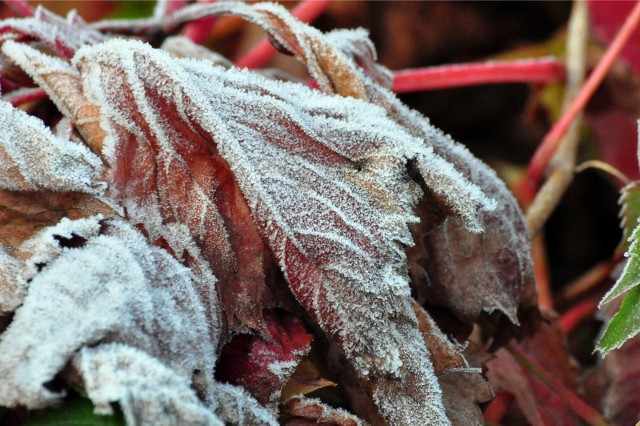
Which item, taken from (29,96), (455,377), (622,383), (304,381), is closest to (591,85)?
(622,383)

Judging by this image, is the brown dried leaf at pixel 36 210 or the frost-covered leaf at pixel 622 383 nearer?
the brown dried leaf at pixel 36 210

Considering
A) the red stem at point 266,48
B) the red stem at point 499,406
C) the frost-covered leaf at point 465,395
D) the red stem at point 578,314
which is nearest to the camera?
the frost-covered leaf at point 465,395

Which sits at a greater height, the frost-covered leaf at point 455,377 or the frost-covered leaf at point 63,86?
the frost-covered leaf at point 63,86

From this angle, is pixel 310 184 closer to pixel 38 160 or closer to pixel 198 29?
pixel 38 160

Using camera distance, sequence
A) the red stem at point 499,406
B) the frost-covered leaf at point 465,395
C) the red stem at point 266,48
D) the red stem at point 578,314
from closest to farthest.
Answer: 1. the frost-covered leaf at point 465,395
2. the red stem at point 499,406
3. the red stem at point 266,48
4. the red stem at point 578,314

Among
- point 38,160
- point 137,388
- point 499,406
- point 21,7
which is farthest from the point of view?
point 21,7

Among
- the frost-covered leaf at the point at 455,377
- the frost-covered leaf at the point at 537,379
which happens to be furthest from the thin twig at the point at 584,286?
the frost-covered leaf at the point at 455,377

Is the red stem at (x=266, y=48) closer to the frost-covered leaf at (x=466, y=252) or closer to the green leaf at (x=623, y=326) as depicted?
the frost-covered leaf at (x=466, y=252)
